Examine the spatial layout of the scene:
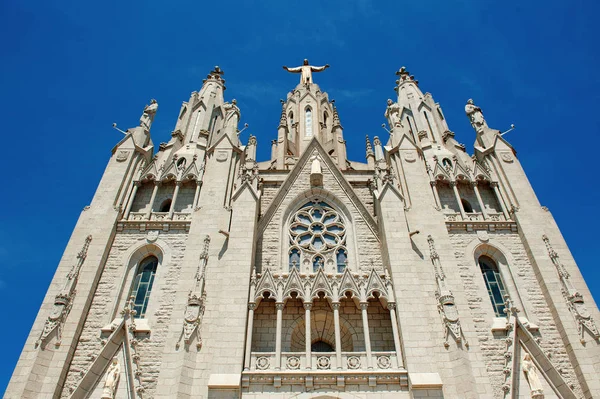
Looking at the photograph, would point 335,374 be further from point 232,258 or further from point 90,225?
point 90,225

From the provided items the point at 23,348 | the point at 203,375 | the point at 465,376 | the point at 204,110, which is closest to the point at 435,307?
the point at 465,376

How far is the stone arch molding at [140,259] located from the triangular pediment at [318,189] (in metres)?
3.90

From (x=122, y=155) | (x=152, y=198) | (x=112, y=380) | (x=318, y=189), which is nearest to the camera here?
(x=112, y=380)

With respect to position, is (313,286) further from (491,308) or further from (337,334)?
(491,308)

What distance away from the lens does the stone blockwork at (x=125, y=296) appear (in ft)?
46.8

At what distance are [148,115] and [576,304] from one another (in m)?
21.2

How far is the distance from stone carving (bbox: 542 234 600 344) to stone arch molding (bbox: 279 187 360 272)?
7275 millimetres

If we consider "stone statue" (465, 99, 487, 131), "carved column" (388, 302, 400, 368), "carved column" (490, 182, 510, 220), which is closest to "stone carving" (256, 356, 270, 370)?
"carved column" (388, 302, 400, 368)

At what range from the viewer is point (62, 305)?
1478cm

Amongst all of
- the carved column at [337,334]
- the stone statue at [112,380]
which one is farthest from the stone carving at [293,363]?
the stone statue at [112,380]

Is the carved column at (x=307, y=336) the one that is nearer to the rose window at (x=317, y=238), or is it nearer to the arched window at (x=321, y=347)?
the arched window at (x=321, y=347)

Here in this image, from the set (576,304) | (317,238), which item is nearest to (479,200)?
(576,304)

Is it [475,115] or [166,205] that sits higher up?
[475,115]

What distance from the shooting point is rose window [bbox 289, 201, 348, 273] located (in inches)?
706
